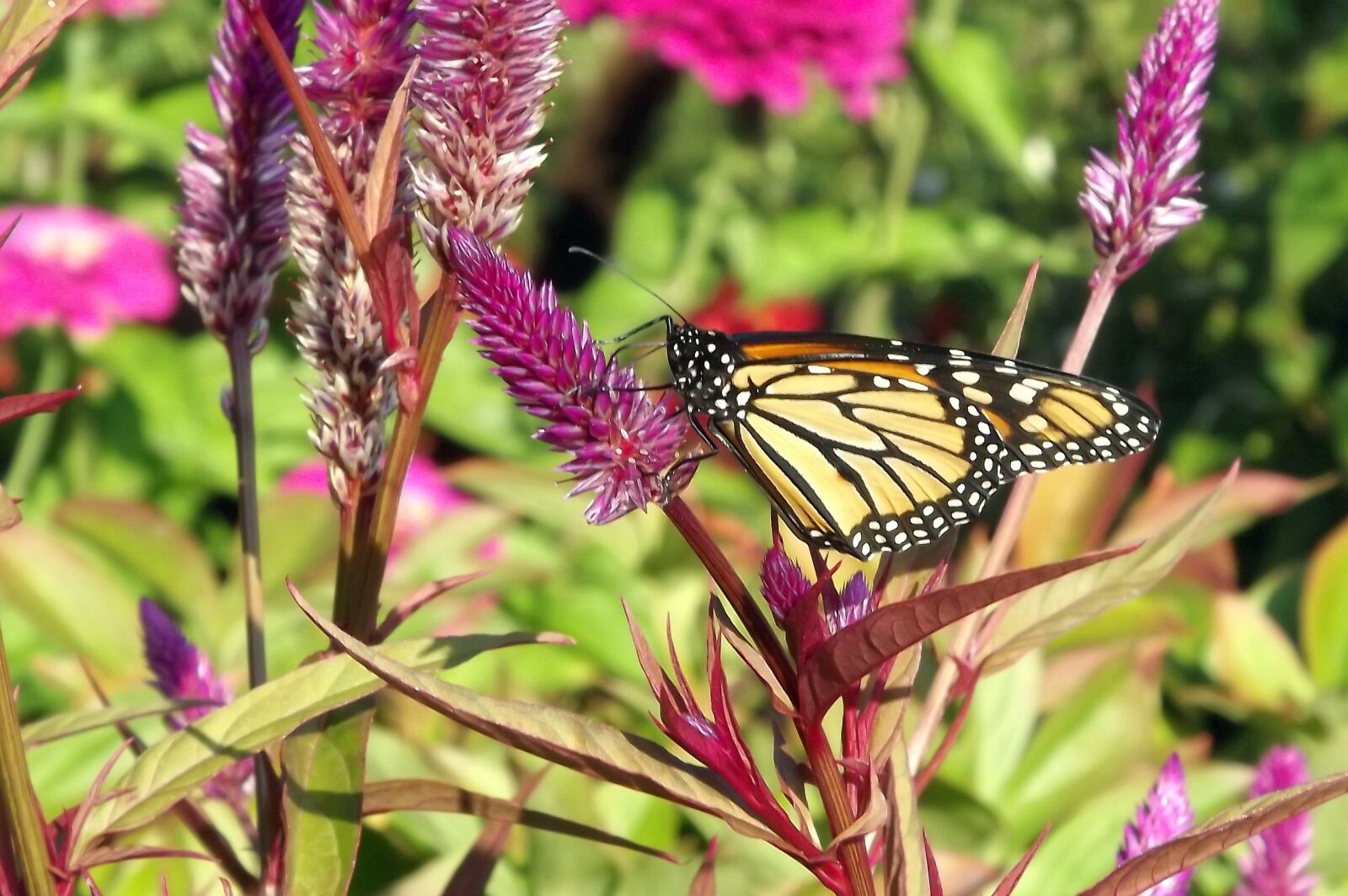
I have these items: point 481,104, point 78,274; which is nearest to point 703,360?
point 481,104

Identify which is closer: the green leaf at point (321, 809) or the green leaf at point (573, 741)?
the green leaf at point (573, 741)

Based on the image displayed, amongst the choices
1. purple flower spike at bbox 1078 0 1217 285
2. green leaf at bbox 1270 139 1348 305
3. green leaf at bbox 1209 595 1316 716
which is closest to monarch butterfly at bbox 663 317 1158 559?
purple flower spike at bbox 1078 0 1217 285

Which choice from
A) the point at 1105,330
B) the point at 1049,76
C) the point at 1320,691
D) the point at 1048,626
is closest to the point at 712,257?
the point at 1105,330

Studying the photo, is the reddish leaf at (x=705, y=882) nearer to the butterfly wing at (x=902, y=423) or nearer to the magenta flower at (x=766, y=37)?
the butterfly wing at (x=902, y=423)

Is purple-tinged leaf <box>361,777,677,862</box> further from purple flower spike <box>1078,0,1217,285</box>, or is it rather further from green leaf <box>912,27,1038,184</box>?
green leaf <box>912,27,1038,184</box>

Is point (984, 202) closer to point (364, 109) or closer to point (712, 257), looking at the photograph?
point (712, 257)

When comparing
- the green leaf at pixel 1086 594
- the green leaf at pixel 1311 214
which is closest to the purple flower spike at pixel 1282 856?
the green leaf at pixel 1086 594
